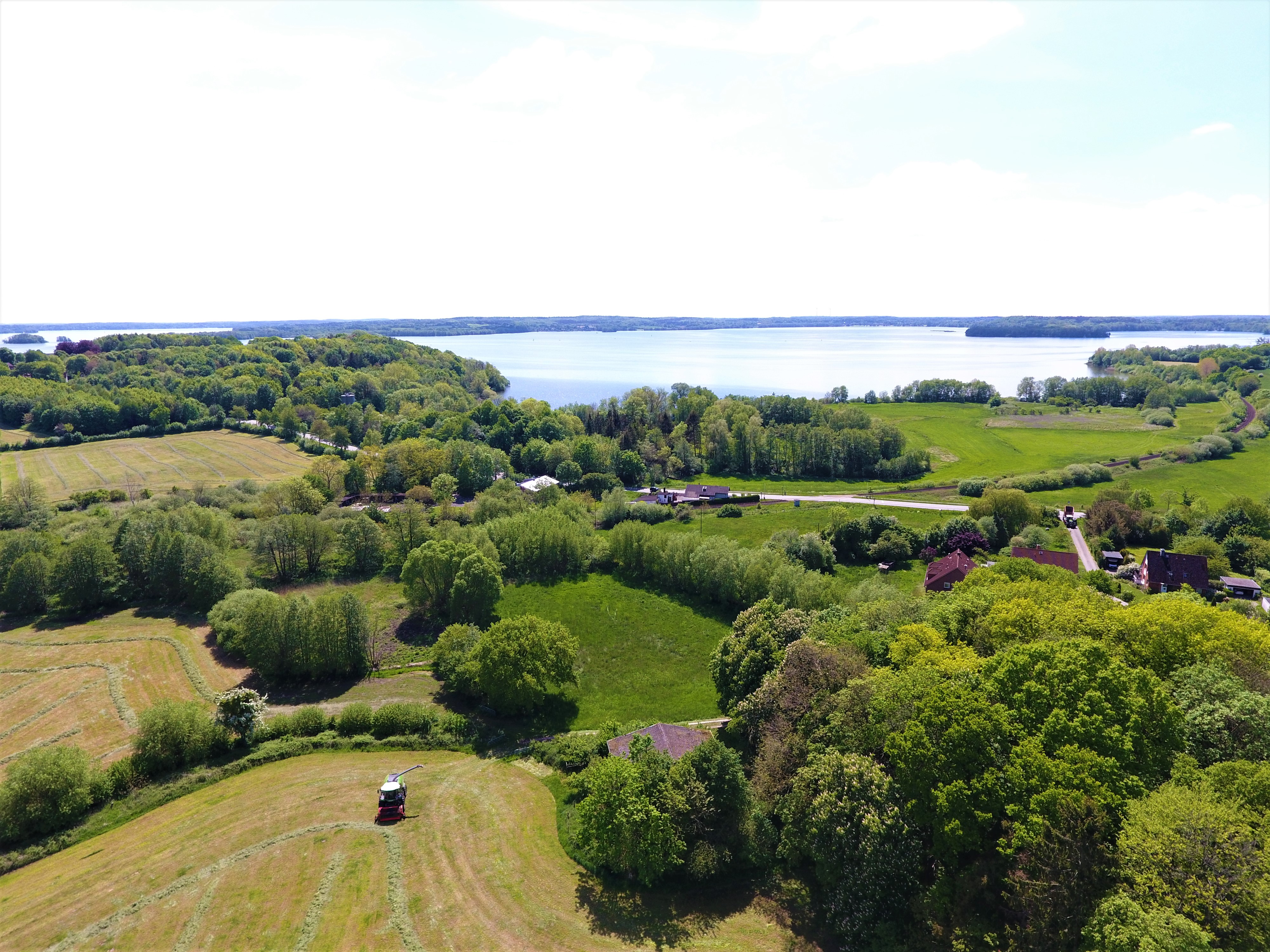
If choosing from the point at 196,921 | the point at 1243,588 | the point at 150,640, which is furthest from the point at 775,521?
the point at 196,921

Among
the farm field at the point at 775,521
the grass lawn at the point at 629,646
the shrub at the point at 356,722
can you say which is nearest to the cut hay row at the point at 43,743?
the shrub at the point at 356,722

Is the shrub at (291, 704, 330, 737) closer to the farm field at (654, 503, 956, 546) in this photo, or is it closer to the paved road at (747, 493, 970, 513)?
the farm field at (654, 503, 956, 546)

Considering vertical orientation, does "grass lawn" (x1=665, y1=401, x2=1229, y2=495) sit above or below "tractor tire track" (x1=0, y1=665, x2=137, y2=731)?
above

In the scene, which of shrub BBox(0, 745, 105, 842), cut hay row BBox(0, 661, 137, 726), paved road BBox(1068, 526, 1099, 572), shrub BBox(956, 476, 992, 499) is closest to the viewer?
shrub BBox(0, 745, 105, 842)

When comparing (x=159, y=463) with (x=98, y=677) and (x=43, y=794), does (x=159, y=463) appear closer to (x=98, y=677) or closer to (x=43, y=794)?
(x=98, y=677)

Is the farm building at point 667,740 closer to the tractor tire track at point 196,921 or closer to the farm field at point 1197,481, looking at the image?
the tractor tire track at point 196,921

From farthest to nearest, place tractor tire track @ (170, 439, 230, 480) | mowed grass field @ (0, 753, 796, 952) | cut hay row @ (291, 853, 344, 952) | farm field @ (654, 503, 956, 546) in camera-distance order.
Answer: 1. tractor tire track @ (170, 439, 230, 480)
2. farm field @ (654, 503, 956, 546)
3. mowed grass field @ (0, 753, 796, 952)
4. cut hay row @ (291, 853, 344, 952)

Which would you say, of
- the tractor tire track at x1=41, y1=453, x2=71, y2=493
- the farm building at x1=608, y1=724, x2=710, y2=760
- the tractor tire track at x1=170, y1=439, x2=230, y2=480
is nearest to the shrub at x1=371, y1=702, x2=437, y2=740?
the farm building at x1=608, y1=724, x2=710, y2=760
